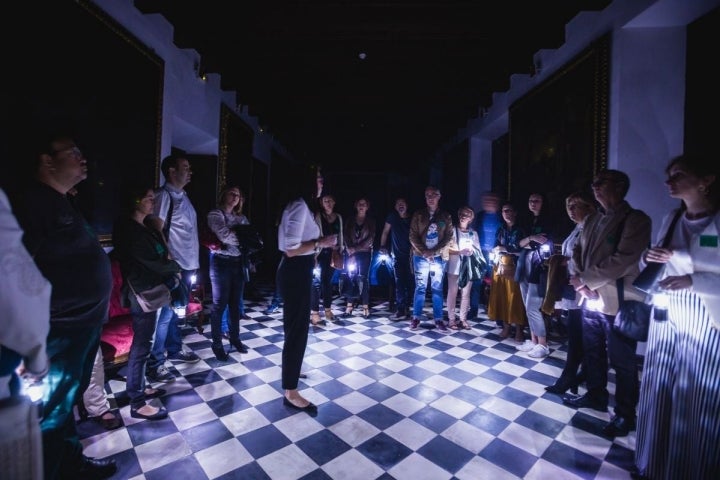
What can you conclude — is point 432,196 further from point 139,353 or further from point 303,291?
point 139,353

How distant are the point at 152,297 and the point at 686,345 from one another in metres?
3.09

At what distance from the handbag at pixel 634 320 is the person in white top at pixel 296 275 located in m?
1.98

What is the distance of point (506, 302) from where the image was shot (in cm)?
425

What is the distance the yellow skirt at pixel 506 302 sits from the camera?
13.5ft

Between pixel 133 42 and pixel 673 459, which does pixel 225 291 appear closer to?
pixel 133 42

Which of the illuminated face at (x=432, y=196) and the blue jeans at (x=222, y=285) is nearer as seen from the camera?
the blue jeans at (x=222, y=285)

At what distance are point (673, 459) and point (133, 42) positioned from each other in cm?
538

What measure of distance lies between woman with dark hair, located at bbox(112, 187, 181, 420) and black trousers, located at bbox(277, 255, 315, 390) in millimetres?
758

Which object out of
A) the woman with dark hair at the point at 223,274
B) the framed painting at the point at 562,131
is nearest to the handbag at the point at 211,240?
the woman with dark hair at the point at 223,274

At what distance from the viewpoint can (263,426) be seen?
2.27m

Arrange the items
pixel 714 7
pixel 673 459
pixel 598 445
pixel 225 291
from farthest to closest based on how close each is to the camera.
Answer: pixel 225 291, pixel 714 7, pixel 598 445, pixel 673 459

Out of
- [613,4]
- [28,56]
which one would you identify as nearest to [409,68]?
[613,4]

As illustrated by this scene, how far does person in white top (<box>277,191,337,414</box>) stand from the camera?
2.35m

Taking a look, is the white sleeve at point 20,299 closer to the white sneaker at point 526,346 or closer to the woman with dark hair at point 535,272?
the woman with dark hair at point 535,272
